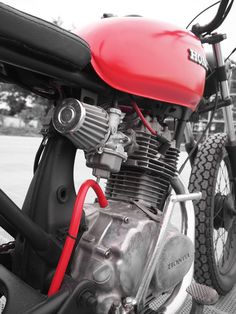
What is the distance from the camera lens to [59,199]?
100 cm

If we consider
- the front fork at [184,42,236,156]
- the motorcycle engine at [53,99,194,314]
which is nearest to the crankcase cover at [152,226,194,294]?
the motorcycle engine at [53,99,194,314]

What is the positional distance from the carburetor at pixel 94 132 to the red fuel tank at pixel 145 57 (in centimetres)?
10

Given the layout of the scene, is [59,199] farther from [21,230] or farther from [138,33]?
[138,33]

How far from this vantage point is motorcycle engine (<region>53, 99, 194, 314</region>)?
3.04 ft

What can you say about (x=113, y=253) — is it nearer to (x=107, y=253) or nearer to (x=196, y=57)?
(x=107, y=253)

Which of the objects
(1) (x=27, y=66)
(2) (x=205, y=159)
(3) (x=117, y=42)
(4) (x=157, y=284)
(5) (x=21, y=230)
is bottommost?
(4) (x=157, y=284)

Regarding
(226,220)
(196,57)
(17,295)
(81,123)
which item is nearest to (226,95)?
(196,57)

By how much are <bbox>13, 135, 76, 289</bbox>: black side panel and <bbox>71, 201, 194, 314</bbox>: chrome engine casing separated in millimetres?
88

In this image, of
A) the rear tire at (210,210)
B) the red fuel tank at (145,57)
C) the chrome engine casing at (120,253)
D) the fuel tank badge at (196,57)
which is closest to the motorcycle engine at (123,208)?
the chrome engine casing at (120,253)

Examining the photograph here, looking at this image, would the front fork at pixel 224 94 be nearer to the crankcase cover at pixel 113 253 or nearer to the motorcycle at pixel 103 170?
the motorcycle at pixel 103 170

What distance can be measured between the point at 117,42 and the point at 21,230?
546mm

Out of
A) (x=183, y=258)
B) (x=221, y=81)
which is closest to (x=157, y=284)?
(x=183, y=258)

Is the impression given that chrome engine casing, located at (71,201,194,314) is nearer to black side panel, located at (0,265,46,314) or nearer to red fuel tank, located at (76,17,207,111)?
black side panel, located at (0,265,46,314)

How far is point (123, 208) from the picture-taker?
43.5 inches
